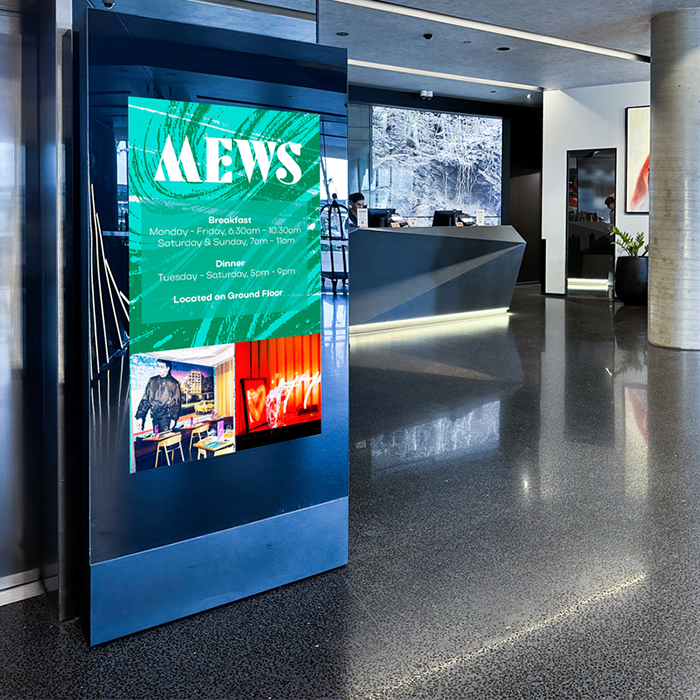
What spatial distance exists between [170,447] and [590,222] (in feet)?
37.0

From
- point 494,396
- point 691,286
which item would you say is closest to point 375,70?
point 691,286

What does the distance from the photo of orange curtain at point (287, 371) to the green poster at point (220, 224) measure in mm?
37

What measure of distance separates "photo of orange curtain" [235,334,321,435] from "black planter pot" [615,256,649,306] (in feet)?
31.4

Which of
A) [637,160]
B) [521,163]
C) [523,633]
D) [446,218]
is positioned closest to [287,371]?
[523,633]

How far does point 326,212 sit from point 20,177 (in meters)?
1.01

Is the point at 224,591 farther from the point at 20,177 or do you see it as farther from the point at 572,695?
the point at 20,177

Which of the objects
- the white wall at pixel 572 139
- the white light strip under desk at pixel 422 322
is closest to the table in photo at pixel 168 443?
the white light strip under desk at pixel 422 322

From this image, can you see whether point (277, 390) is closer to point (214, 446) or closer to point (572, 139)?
point (214, 446)

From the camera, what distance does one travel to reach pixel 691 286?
7.48 meters

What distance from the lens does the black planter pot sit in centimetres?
1107

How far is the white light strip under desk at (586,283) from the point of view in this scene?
489 inches

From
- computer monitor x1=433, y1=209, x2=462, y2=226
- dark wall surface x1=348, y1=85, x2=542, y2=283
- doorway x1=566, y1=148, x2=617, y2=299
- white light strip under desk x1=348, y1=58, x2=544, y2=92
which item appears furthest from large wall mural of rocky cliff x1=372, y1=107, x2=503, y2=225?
computer monitor x1=433, y1=209, x2=462, y2=226

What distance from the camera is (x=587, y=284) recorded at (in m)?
12.5

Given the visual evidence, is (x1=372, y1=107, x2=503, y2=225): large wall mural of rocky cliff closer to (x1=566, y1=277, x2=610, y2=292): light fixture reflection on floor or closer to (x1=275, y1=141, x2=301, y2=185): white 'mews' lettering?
(x1=566, y1=277, x2=610, y2=292): light fixture reflection on floor
